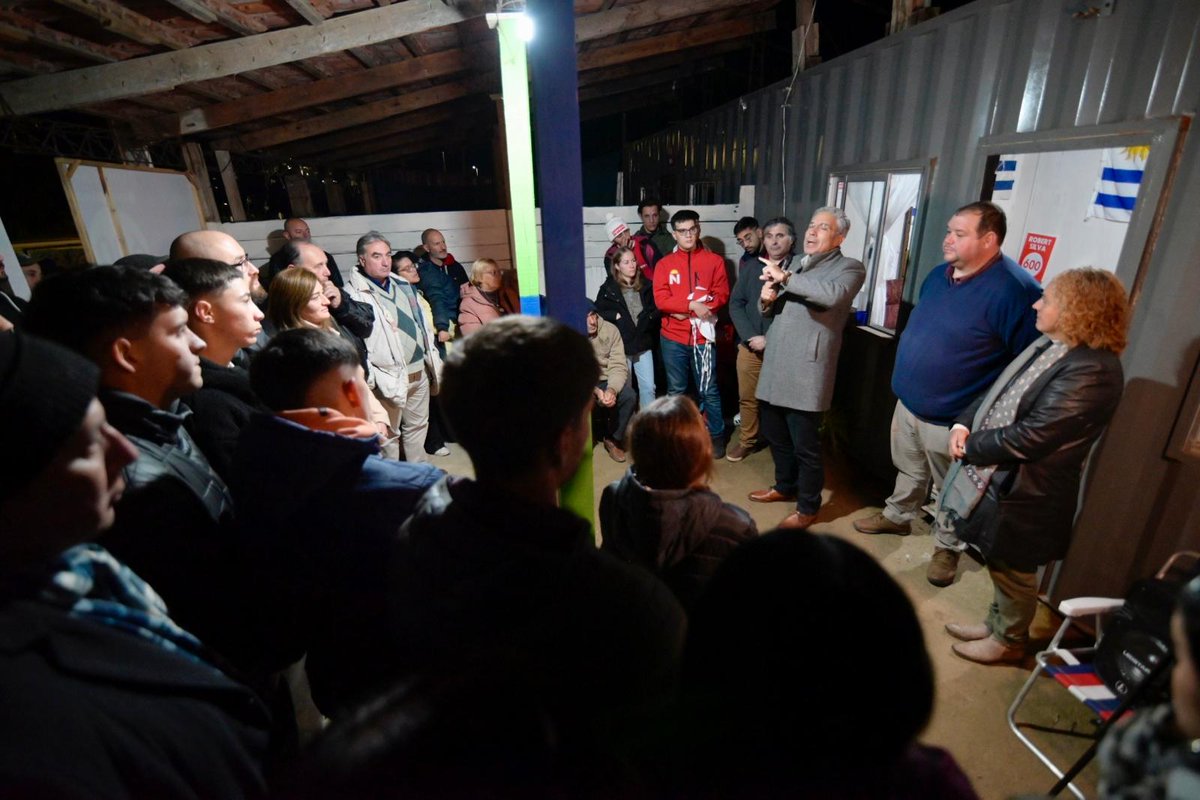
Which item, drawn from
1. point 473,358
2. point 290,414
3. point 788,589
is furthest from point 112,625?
point 788,589

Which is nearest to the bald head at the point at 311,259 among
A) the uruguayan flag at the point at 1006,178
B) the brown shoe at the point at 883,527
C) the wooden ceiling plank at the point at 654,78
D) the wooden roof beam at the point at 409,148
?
the brown shoe at the point at 883,527

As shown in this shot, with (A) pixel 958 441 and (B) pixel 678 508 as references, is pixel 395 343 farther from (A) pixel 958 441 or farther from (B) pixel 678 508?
(A) pixel 958 441

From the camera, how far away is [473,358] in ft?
2.99

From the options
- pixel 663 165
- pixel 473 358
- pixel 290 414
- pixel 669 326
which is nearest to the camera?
pixel 473 358

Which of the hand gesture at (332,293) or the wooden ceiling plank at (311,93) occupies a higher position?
the wooden ceiling plank at (311,93)

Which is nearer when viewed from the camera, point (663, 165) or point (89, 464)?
point (89, 464)

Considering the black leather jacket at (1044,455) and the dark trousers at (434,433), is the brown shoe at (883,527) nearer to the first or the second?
the black leather jacket at (1044,455)

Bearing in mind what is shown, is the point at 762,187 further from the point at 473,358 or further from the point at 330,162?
the point at 330,162

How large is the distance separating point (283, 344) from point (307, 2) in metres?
3.35

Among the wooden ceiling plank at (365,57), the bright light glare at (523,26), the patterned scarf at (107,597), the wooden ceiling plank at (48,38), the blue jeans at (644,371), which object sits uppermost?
the wooden ceiling plank at (365,57)

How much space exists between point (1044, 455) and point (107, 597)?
3.00 meters

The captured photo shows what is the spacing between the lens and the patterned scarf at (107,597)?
82cm

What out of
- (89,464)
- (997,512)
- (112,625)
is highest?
Result: (89,464)

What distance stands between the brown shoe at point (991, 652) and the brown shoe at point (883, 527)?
1.02 meters
